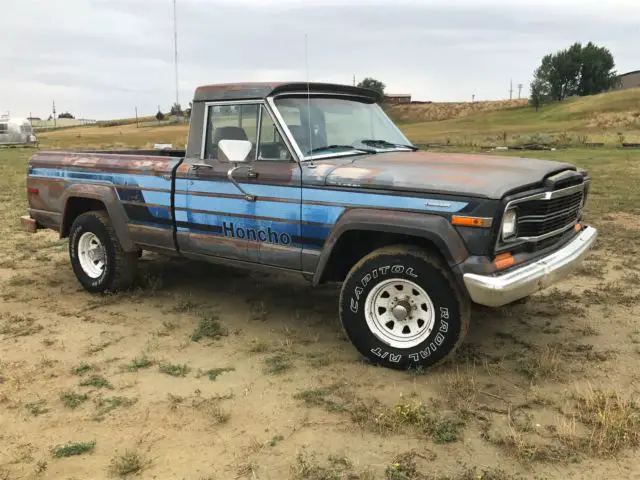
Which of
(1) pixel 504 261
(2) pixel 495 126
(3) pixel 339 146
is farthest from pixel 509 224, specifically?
(2) pixel 495 126

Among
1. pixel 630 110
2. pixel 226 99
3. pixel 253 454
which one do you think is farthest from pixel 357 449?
pixel 630 110

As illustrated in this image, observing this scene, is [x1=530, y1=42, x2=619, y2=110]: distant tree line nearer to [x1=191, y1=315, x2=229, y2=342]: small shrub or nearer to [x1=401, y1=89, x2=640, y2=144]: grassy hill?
[x1=401, y1=89, x2=640, y2=144]: grassy hill

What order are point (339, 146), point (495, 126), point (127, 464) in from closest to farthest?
1. point (127, 464)
2. point (339, 146)
3. point (495, 126)

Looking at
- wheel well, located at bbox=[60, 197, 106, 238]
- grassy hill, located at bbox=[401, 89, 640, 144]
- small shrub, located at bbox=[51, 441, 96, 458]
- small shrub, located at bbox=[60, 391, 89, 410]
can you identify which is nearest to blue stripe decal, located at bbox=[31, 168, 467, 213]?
wheel well, located at bbox=[60, 197, 106, 238]

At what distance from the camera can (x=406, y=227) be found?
3881 millimetres

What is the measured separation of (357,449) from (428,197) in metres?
1.64

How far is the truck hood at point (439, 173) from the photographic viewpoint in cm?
374

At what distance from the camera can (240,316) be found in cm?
537

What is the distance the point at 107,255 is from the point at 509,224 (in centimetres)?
393

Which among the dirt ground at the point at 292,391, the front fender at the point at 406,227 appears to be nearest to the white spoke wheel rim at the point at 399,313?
the dirt ground at the point at 292,391

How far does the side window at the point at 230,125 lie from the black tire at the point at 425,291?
144cm

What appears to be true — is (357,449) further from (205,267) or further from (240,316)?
(205,267)

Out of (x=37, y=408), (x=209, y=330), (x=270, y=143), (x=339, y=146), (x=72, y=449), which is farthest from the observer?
(x=209, y=330)

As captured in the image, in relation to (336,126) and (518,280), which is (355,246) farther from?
(518,280)
